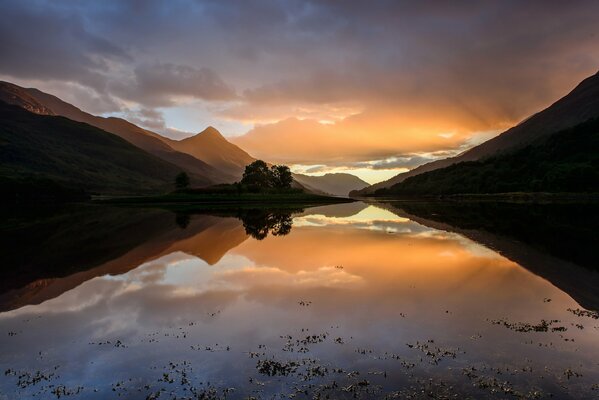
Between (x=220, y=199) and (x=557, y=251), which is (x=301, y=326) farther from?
(x=220, y=199)

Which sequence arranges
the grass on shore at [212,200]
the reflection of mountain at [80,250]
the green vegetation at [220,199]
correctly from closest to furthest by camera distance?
1. the reflection of mountain at [80,250]
2. the grass on shore at [212,200]
3. the green vegetation at [220,199]

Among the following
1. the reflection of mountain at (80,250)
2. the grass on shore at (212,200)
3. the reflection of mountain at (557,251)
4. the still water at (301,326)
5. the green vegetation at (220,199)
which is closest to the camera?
the still water at (301,326)

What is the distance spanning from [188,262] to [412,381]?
2926 cm

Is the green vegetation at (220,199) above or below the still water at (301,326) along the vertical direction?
above

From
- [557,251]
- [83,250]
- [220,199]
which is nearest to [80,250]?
[83,250]

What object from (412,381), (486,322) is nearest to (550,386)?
(412,381)

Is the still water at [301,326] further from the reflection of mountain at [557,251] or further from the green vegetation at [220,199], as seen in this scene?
the green vegetation at [220,199]

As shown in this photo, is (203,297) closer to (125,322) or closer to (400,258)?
(125,322)

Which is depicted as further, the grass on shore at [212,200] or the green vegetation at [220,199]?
the green vegetation at [220,199]

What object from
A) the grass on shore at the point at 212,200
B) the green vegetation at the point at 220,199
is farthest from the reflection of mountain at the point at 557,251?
the grass on shore at the point at 212,200

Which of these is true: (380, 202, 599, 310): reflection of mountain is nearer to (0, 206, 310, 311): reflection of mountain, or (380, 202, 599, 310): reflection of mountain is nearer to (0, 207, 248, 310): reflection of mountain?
(0, 206, 310, 311): reflection of mountain

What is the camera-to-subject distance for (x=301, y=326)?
67.4ft

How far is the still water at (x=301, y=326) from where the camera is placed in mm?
14500

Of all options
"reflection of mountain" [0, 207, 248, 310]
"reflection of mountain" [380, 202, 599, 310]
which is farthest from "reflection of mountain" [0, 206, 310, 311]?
"reflection of mountain" [380, 202, 599, 310]
